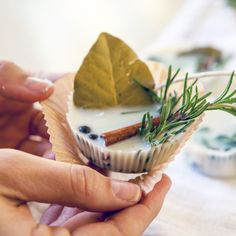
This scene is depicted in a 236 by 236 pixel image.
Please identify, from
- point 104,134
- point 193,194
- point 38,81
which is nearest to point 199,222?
point 193,194

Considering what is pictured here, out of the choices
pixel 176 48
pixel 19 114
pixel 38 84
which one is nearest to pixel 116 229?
pixel 38 84

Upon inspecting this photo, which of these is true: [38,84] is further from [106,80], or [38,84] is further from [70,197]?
[70,197]

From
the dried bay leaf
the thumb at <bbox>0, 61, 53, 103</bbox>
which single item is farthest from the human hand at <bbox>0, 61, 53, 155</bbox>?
the dried bay leaf

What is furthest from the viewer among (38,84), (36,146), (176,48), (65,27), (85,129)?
(65,27)

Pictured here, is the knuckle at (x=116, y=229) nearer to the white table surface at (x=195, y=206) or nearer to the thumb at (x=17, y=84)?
the white table surface at (x=195, y=206)

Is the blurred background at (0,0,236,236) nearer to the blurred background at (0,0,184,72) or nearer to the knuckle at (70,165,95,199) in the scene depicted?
the blurred background at (0,0,184,72)

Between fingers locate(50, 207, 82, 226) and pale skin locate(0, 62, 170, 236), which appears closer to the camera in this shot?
pale skin locate(0, 62, 170, 236)

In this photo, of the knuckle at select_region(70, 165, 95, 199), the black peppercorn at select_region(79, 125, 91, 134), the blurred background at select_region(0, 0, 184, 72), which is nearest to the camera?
the knuckle at select_region(70, 165, 95, 199)

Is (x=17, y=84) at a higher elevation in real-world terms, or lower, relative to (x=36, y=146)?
higher
